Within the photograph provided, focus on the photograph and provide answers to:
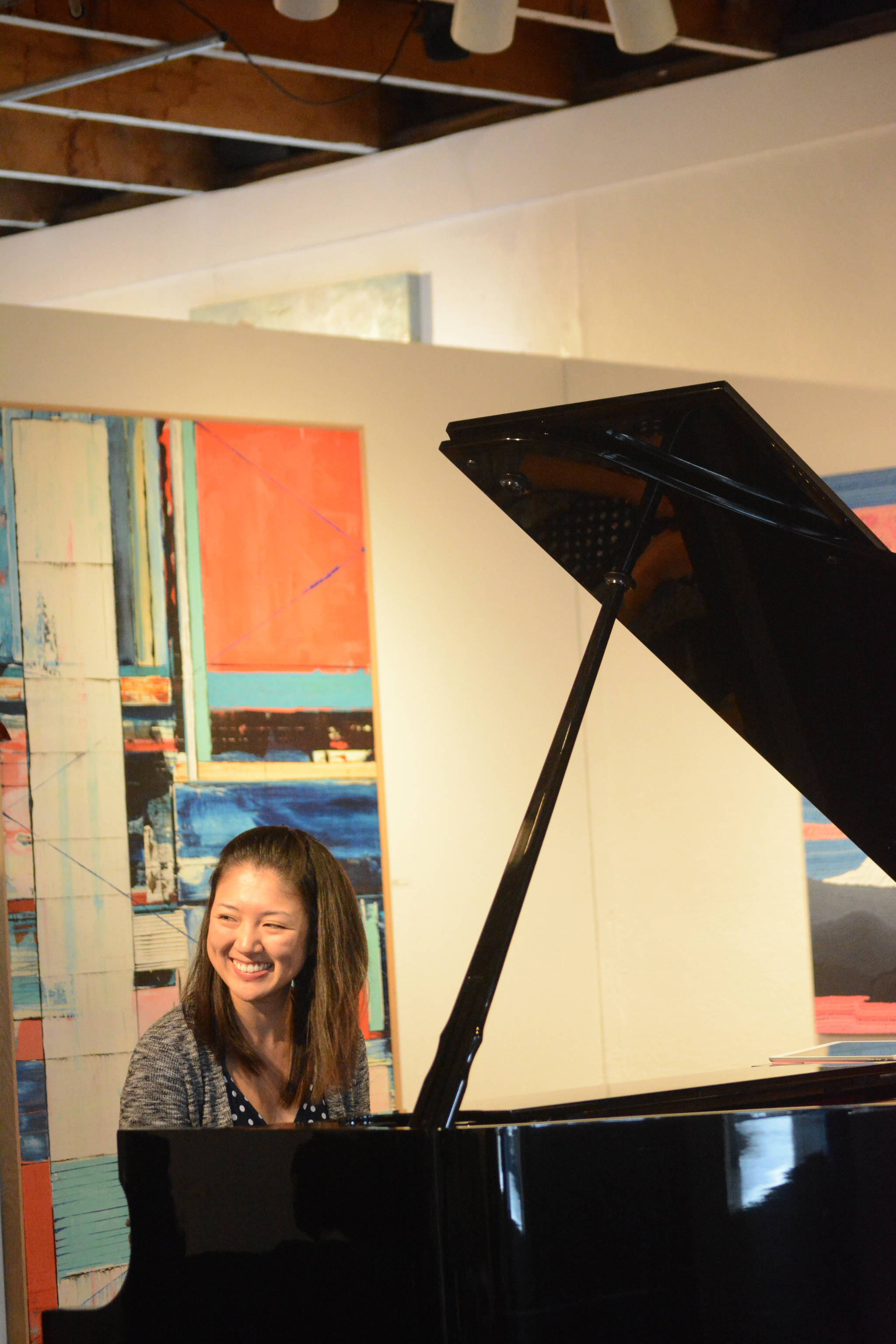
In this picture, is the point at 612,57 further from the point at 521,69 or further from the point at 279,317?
the point at 279,317

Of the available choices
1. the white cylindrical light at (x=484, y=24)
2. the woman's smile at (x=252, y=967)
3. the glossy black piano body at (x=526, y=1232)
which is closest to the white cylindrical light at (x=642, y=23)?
the white cylindrical light at (x=484, y=24)

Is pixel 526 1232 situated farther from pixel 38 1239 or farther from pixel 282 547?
pixel 282 547

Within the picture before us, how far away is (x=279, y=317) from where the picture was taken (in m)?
4.47

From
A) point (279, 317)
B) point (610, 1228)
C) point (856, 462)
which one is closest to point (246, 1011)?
point (610, 1228)

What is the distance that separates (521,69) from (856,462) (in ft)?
5.02

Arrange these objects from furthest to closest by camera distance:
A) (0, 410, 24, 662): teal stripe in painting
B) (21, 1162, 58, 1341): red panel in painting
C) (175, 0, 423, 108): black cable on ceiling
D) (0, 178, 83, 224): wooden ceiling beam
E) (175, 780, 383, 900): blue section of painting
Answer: (0, 178, 83, 224): wooden ceiling beam < (175, 0, 423, 108): black cable on ceiling < (175, 780, 383, 900): blue section of painting < (0, 410, 24, 662): teal stripe in painting < (21, 1162, 58, 1341): red panel in painting


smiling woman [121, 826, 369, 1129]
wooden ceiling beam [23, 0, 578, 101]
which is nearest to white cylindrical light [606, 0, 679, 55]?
wooden ceiling beam [23, 0, 578, 101]

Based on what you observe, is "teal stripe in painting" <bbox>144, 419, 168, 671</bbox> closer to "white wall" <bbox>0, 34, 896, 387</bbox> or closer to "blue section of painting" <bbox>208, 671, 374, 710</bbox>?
"blue section of painting" <bbox>208, 671, 374, 710</bbox>

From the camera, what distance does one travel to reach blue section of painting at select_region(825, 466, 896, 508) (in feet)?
12.0

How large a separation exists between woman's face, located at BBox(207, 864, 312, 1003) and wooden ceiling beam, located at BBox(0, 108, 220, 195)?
107 inches

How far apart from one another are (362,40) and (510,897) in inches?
119

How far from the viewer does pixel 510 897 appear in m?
1.82

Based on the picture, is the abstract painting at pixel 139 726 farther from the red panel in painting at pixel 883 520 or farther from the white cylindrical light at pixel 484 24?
the red panel in painting at pixel 883 520

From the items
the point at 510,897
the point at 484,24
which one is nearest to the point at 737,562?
the point at 510,897
